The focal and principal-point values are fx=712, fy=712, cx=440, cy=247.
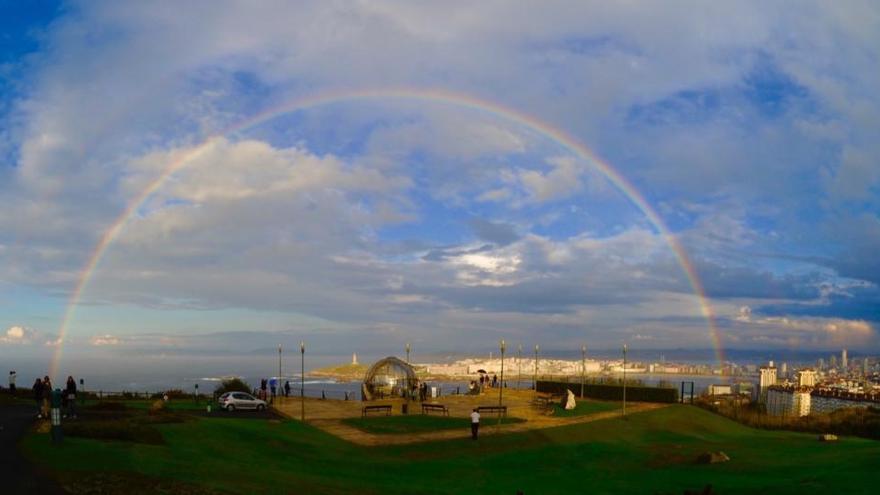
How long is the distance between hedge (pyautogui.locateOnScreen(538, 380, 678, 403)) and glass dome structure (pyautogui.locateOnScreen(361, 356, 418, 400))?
14.4 meters

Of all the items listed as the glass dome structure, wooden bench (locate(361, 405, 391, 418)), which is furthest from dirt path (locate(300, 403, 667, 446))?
the glass dome structure

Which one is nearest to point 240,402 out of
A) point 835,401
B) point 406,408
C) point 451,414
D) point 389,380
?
point 406,408

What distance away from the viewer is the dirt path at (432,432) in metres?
37.9

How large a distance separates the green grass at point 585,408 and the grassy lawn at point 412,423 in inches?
232

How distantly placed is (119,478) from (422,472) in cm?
1315

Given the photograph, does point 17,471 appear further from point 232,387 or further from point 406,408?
point 232,387

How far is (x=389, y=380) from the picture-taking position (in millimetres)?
64312

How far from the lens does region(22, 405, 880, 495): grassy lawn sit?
22359 mm

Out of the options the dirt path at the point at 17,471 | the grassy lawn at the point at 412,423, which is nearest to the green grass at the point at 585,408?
the grassy lawn at the point at 412,423

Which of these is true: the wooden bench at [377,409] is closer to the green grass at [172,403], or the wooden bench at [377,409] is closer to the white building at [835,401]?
the green grass at [172,403]

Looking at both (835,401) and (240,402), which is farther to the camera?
(835,401)

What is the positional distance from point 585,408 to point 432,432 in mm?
18938

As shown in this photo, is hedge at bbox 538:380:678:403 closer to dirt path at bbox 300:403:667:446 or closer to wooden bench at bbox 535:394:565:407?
wooden bench at bbox 535:394:565:407

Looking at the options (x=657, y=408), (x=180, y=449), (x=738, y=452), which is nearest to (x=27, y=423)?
(x=180, y=449)
